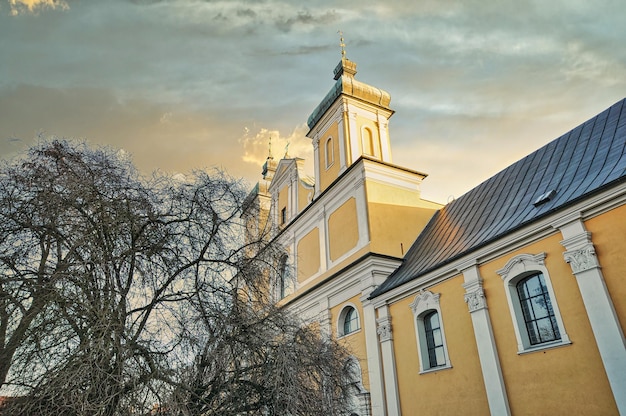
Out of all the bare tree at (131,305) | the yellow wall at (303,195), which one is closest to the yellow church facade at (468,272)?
the yellow wall at (303,195)

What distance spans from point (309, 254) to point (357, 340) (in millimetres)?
5316

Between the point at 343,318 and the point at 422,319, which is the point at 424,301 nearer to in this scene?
the point at 422,319

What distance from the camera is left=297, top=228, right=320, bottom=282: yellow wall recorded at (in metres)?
19.4

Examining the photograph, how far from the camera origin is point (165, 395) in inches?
211

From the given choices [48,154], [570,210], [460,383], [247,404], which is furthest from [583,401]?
[48,154]

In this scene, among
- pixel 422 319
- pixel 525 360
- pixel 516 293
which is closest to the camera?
pixel 525 360

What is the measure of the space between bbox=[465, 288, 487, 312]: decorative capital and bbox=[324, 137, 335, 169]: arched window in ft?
32.9

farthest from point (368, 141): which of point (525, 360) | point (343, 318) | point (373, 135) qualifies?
point (525, 360)

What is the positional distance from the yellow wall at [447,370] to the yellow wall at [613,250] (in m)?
3.59

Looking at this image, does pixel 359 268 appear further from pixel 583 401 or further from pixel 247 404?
pixel 247 404

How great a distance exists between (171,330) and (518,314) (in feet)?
26.8

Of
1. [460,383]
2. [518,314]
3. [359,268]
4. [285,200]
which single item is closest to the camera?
[518,314]

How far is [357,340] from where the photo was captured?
15.6m

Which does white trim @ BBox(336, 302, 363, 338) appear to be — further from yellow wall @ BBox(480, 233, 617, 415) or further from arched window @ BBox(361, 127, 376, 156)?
arched window @ BBox(361, 127, 376, 156)
